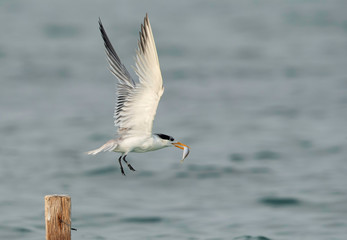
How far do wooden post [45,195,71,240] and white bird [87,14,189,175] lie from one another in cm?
63

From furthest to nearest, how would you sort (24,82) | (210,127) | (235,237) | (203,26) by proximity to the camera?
(203,26), (24,82), (210,127), (235,237)

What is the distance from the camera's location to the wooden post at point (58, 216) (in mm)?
7902

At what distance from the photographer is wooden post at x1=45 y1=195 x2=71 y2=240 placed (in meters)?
7.90

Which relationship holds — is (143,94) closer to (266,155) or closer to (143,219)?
(143,219)

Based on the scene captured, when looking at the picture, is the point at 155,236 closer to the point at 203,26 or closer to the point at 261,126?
the point at 261,126

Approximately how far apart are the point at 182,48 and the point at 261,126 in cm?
1228

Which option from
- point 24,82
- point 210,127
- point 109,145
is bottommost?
point 109,145

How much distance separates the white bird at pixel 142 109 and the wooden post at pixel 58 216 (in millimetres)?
627


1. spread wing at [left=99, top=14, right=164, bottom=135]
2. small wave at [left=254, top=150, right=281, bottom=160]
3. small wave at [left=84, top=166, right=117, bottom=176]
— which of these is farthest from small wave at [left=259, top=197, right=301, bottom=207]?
spread wing at [left=99, top=14, right=164, bottom=135]

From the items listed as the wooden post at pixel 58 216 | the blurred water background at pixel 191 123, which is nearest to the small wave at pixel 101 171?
the blurred water background at pixel 191 123

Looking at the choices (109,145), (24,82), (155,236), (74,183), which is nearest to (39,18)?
(24,82)

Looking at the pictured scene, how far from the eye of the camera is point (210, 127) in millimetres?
27500

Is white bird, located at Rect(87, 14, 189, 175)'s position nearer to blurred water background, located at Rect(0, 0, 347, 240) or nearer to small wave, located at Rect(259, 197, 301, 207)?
blurred water background, located at Rect(0, 0, 347, 240)

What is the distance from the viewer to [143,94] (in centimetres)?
840
